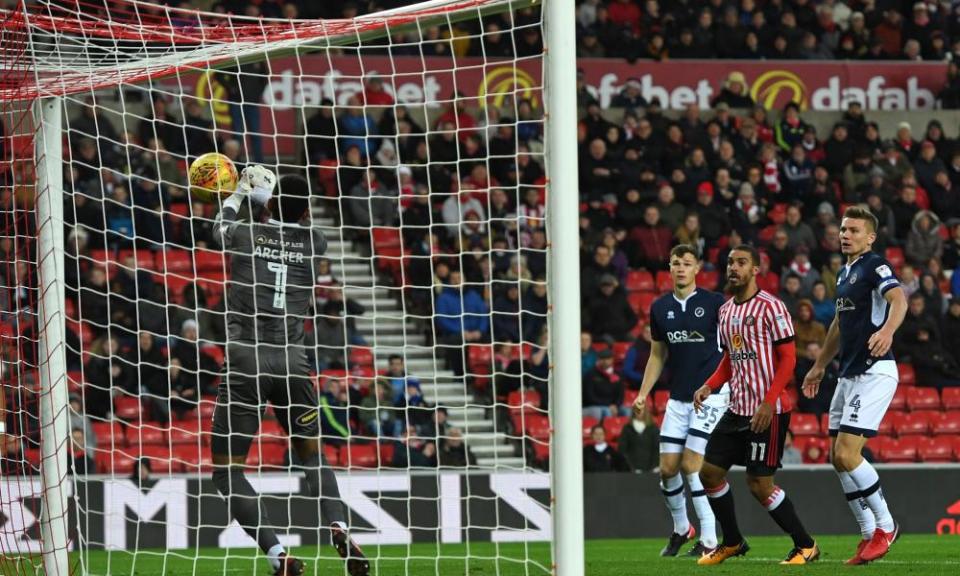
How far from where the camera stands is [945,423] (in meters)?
15.3

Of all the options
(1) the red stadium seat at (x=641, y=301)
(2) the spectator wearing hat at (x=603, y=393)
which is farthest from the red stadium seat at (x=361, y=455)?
(1) the red stadium seat at (x=641, y=301)

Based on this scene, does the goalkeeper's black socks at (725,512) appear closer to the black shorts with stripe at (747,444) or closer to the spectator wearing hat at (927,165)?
the black shorts with stripe at (747,444)

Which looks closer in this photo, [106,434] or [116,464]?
[116,464]

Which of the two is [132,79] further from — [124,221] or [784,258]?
[784,258]

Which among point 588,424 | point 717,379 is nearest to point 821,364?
point 717,379

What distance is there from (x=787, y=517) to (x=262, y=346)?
326cm

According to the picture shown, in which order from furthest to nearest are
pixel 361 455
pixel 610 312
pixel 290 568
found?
pixel 610 312 → pixel 361 455 → pixel 290 568

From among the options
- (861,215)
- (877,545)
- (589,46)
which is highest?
(589,46)

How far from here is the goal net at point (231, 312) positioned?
25.1ft

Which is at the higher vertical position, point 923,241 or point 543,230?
point 543,230

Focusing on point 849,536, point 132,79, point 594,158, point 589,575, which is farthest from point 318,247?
point 594,158

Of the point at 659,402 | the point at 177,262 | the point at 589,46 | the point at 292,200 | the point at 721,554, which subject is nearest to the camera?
the point at 292,200

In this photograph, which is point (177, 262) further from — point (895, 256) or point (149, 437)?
point (895, 256)

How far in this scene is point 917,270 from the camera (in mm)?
16797
